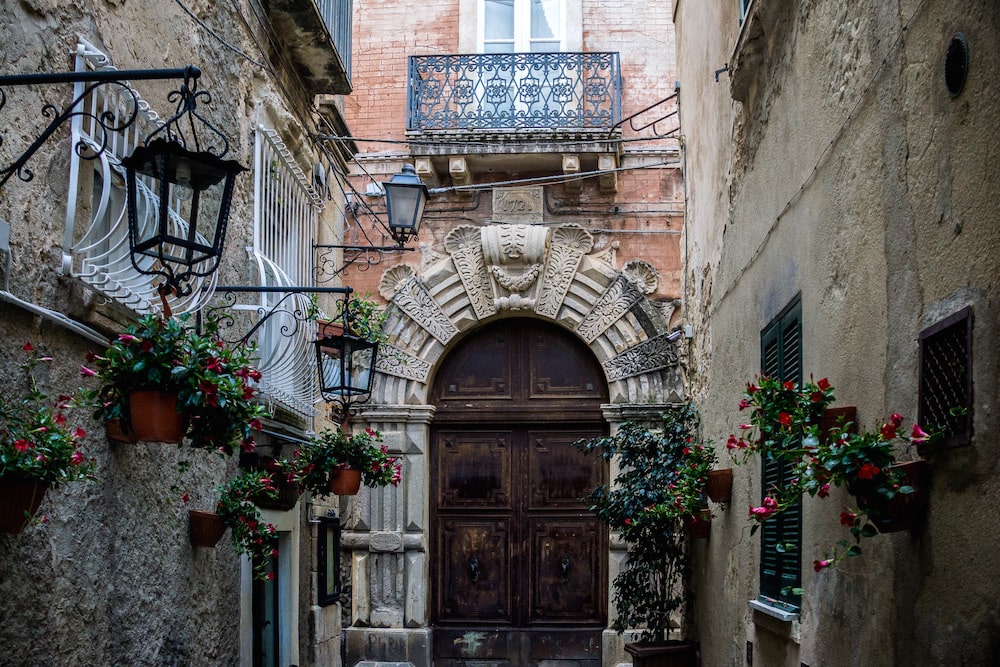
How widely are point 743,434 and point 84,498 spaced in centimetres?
341

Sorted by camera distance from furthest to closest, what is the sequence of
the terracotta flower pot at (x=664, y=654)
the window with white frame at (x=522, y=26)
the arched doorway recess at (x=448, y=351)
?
1. the window with white frame at (x=522, y=26)
2. the arched doorway recess at (x=448, y=351)
3. the terracotta flower pot at (x=664, y=654)

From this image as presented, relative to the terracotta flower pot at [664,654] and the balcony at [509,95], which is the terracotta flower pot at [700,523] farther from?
the balcony at [509,95]

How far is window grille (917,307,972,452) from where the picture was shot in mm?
3014

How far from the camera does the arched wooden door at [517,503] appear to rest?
11695 millimetres

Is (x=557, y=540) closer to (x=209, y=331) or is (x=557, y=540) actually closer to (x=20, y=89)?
(x=209, y=331)

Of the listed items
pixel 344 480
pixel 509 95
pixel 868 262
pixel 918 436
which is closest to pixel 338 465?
pixel 344 480

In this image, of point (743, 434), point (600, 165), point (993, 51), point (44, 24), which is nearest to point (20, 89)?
point (44, 24)

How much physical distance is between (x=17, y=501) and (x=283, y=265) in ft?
16.3

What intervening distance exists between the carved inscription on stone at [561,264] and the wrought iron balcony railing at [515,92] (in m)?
1.05

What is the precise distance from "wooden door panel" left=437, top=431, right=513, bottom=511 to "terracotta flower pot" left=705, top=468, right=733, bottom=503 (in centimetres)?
496

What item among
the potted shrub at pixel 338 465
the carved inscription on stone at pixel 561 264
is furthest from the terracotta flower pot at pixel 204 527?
the carved inscription on stone at pixel 561 264

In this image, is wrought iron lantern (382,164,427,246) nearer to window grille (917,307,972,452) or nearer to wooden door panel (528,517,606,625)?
wooden door panel (528,517,606,625)

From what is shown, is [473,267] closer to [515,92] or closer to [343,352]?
[515,92]

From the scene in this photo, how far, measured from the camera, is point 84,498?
515 centimetres
